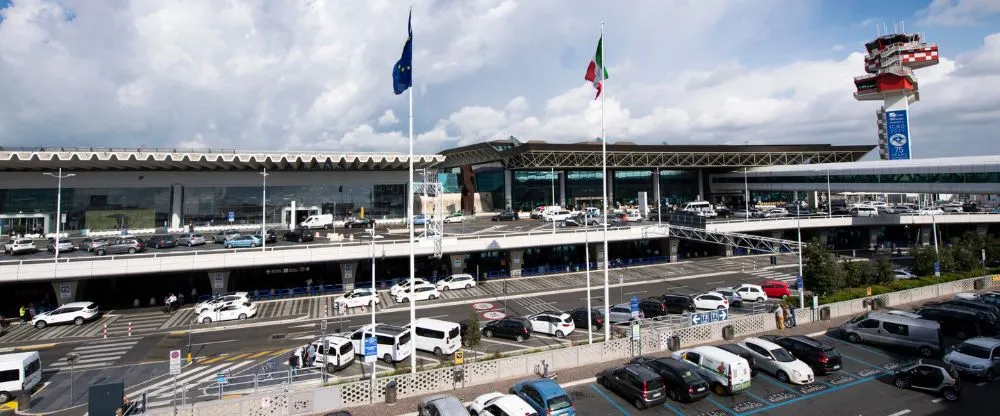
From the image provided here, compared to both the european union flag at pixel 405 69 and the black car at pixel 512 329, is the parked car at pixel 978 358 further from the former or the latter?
the european union flag at pixel 405 69

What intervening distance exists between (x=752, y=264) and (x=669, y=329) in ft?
104

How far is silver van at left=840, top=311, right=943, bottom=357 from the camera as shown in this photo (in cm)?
2203

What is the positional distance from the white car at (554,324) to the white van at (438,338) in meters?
5.08

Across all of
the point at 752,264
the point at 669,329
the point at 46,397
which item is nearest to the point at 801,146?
the point at 752,264

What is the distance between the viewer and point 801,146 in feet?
311

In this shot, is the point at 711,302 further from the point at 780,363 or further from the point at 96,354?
the point at 96,354

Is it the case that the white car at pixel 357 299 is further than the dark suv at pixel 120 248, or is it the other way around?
the dark suv at pixel 120 248

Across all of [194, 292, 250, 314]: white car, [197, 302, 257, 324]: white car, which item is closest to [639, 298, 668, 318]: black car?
[197, 302, 257, 324]: white car

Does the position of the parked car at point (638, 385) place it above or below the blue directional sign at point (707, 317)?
below

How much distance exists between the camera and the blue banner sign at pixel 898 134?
77875mm

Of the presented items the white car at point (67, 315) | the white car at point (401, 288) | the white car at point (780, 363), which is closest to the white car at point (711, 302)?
the white car at point (780, 363)

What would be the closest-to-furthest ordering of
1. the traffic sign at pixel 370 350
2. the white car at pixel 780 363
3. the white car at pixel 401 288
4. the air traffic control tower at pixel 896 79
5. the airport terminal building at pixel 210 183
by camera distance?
the traffic sign at pixel 370 350 → the white car at pixel 780 363 → the white car at pixel 401 288 → the airport terminal building at pixel 210 183 → the air traffic control tower at pixel 896 79

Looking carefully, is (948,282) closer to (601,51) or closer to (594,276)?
→ (594,276)

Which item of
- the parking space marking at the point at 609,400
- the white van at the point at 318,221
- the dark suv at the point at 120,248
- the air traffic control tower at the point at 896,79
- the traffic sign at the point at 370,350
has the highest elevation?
the air traffic control tower at the point at 896,79
